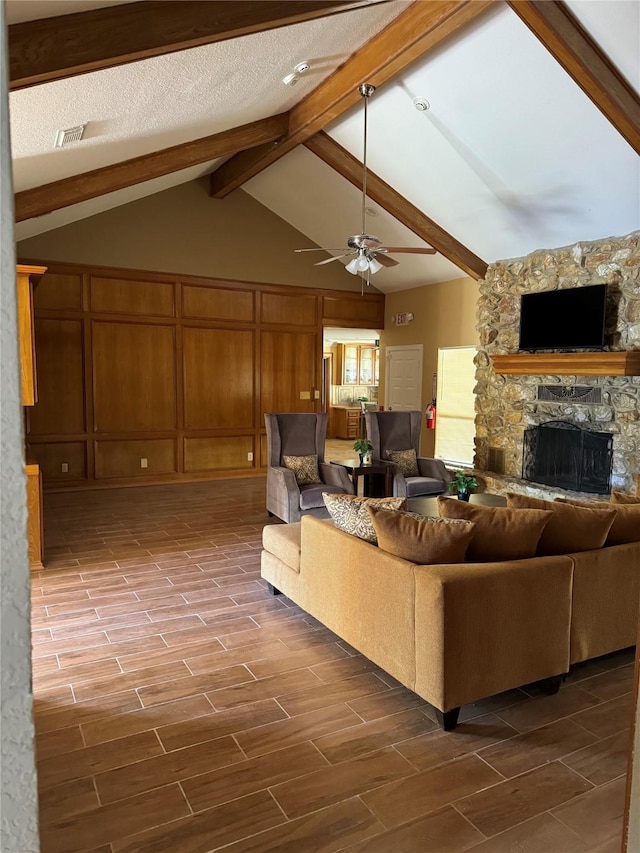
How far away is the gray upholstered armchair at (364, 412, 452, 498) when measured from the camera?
5.97 m

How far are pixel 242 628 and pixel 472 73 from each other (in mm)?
4646

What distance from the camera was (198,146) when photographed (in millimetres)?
5574

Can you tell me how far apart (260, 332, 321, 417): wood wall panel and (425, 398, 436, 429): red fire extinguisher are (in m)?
1.83

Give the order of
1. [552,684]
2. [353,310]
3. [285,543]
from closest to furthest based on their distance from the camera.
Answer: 1. [552,684]
2. [285,543]
3. [353,310]

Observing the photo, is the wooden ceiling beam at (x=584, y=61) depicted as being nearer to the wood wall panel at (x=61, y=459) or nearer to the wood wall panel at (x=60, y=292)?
the wood wall panel at (x=60, y=292)

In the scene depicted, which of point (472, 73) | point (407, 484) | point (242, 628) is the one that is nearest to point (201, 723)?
point (242, 628)

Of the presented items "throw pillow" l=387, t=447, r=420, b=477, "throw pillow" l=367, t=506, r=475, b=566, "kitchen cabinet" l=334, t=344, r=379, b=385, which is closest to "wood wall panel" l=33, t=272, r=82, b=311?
"throw pillow" l=387, t=447, r=420, b=477

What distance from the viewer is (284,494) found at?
5.39 meters

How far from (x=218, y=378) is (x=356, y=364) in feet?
21.9

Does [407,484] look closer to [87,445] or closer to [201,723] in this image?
[201,723]

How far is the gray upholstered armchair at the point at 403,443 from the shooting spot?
5.97 meters

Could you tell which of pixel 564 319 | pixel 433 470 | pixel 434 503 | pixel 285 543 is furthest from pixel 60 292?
pixel 564 319

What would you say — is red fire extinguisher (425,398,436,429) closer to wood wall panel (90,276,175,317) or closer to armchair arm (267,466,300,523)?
armchair arm (267,466,300,523)

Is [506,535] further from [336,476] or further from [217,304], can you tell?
[217,304]
